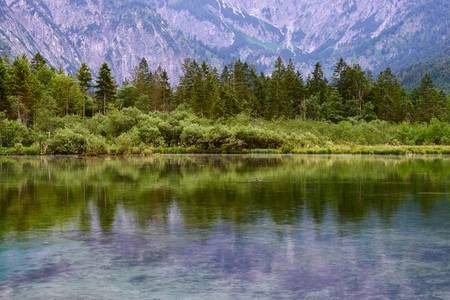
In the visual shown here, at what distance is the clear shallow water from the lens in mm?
12781

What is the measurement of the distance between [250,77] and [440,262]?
133447 millimetres

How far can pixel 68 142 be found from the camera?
82562mm

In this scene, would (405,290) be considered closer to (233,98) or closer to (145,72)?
(233,98)

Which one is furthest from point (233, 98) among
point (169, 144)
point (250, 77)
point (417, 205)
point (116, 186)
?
point (417, 205)

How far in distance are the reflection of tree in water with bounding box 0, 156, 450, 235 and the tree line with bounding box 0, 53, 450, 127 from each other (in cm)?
6609

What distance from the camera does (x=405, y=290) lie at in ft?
40.9

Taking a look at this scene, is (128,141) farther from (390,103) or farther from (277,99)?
(390,103)

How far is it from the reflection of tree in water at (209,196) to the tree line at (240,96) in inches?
2602

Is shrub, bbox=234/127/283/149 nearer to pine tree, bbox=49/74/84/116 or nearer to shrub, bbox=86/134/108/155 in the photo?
shrub, bbox=86/134/108/155

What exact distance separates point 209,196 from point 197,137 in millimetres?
63414

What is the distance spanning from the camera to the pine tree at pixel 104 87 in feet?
377

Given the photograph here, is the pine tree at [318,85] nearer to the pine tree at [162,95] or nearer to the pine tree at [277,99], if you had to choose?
the pine tree at [277,99]

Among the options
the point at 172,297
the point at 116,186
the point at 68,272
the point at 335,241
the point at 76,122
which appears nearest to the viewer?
the point at 172,297

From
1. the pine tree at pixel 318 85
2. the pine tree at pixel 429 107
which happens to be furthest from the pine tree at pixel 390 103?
the pine tree at pixel 318 85
